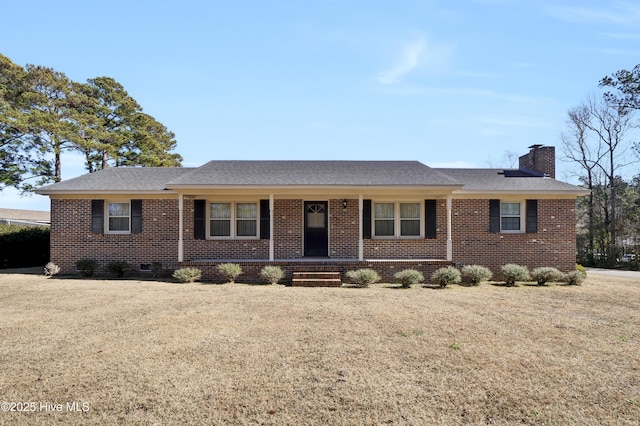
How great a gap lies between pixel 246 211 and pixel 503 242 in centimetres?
920

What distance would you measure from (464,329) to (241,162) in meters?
12.0

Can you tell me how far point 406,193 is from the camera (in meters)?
13.6

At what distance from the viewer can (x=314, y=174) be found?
14250mm

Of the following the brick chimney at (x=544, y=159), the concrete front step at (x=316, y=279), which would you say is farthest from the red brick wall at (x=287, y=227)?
the brick chimney at (x=544, y=159)

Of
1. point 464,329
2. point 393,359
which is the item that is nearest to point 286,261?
point 464,329

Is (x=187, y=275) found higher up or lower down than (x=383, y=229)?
lower down

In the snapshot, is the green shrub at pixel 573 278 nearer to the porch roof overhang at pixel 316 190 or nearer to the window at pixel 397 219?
the porch roof overhang at pixel 316 190

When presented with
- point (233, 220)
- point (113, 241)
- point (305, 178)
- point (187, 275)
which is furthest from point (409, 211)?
point (113, 241)

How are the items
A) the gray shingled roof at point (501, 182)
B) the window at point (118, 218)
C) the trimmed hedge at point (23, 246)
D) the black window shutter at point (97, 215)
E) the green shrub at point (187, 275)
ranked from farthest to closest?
the trimmed hedge at point (23, 246)
the window at point (118, 218)
the black window shutter at point (97, 215)
the gray shingled roof at point (501, 182)
the green shrub at point (187, 275)

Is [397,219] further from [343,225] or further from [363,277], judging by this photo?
[363,277]

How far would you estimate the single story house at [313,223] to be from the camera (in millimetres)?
13727

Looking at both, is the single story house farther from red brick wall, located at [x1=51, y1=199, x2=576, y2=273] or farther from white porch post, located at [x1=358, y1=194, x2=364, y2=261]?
white porch post, located at [x1=358, y1=194, x2=364, y2=261]

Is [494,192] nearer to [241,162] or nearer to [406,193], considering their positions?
[406,193]

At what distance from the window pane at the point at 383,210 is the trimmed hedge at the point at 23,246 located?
1510 centimetres
